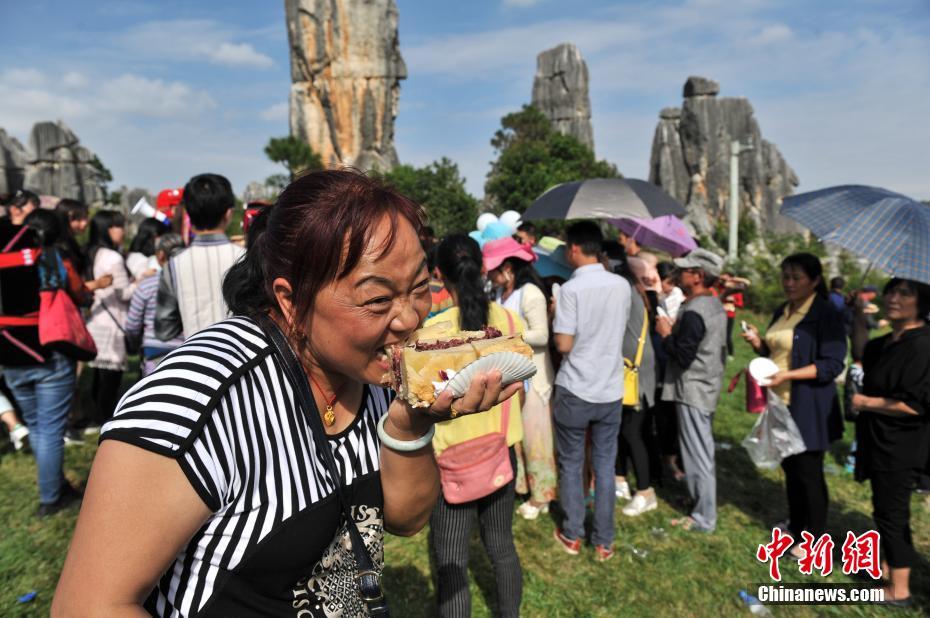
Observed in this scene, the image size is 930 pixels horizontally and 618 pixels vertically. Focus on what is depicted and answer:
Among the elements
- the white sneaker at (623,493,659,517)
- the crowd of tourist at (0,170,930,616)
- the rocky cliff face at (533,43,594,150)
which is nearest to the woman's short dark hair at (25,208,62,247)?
the crowd of tourist at (0,170,930,616)

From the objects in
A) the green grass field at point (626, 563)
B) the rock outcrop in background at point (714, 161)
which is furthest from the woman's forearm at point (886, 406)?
the rock outcrop in background at point (714, 161)

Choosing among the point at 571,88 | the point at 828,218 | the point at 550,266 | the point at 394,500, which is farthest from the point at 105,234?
the point at 571,88

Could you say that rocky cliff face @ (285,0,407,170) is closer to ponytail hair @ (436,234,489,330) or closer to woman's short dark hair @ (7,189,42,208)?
woman's short dark hair @ (7,189,42,208)

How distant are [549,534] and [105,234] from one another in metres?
5.94

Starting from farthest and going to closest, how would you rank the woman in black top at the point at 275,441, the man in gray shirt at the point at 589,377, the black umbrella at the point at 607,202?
the black umbrella at the point at 607,202, the man in gray shirt at the point at 589,377, the woman in black top at the point at 275,441

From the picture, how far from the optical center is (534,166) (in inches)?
1420

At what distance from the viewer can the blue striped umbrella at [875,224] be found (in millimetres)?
3449

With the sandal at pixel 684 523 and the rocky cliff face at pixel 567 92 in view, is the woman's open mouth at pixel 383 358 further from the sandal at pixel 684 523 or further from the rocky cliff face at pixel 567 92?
the rocky cliff face at pixel 567 92

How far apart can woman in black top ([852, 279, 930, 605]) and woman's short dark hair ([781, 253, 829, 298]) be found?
522mm

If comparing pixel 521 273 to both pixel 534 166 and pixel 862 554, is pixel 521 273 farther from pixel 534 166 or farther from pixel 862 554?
pixel 534 166

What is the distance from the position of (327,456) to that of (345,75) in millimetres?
45532

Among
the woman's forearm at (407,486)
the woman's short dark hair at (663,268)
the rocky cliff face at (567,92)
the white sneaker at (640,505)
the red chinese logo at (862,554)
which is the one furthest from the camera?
the rocky cliff face at (567,92)

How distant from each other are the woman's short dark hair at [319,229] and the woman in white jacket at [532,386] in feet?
10.7

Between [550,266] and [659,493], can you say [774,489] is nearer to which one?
[659,493]
